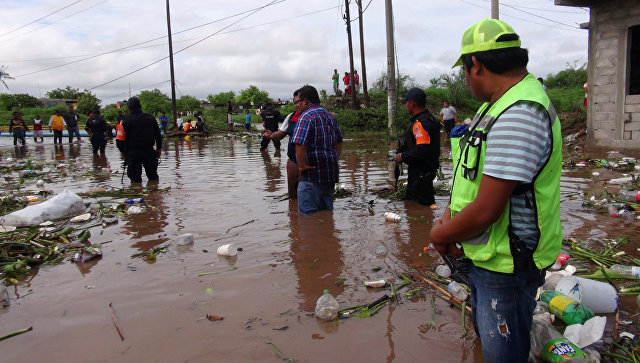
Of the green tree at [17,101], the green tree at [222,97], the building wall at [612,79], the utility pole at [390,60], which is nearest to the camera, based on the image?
the building wall at [612,79]

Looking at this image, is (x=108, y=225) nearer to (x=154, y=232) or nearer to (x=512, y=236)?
(x=154, y=232)

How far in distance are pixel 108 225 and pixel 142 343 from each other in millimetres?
3409

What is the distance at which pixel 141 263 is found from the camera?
441 centimetres

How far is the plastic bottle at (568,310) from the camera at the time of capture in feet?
9.09

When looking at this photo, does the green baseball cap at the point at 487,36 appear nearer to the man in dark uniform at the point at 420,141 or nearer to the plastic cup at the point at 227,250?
the plastic cup at the point at 227,250

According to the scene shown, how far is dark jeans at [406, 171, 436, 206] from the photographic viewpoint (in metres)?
5.81

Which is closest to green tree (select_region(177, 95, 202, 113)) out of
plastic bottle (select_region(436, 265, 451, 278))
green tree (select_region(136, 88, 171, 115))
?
green tree (select_region(136, 88, 171, 115))

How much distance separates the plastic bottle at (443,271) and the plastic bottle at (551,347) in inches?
46.4

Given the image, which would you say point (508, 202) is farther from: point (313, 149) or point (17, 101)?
point (17, 101)

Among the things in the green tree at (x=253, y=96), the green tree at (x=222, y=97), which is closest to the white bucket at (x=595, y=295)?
the green tree at (x=253, y=96)

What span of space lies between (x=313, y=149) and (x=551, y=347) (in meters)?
3.27

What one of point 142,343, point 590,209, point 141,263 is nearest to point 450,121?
point 590,209

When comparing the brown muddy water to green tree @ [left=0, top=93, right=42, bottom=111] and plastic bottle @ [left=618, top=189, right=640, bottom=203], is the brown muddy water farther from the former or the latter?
green tree @ [left=0, top=93, right=42, bottom=111]

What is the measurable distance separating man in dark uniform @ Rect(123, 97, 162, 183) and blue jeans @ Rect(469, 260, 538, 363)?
7468 millimetres
